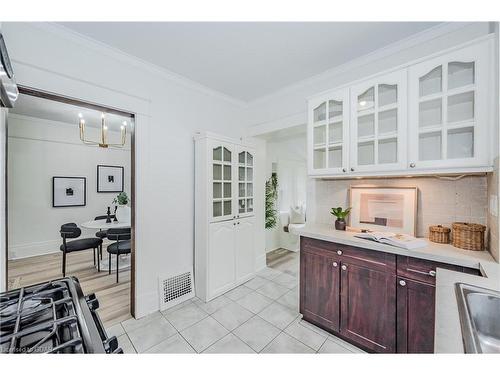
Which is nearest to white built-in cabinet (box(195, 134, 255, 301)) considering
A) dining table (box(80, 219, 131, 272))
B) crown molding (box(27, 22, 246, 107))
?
crown molding (box(27, 22, 246, 107))

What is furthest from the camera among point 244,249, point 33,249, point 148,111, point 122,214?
point 33,249

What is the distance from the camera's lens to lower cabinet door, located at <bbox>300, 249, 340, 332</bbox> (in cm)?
179

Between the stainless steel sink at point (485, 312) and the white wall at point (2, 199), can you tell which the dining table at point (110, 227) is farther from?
the stainless steel sink at point (485, 312)

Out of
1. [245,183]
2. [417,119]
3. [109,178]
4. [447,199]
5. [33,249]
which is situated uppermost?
[417,119]

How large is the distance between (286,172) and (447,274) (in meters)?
3.85

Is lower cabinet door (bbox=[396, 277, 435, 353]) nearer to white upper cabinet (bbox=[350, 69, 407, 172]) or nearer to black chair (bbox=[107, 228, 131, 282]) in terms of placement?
white upper cabinet (bbox=[350, 69, 407, 172])

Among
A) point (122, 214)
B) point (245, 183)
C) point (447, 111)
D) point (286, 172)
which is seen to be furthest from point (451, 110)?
point (122, 214)

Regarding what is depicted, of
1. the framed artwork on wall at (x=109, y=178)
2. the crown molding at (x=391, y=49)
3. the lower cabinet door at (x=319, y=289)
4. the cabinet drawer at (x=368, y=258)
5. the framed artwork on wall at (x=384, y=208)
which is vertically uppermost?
the crown molding at (x=391, y=49)

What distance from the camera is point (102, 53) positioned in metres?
1.90

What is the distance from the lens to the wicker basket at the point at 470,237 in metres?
1.39

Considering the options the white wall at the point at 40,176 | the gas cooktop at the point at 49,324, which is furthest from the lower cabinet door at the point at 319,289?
the white wall at the point at 40,176

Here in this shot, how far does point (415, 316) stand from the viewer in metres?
1.39

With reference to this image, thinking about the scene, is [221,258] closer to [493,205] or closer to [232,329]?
[232,329]

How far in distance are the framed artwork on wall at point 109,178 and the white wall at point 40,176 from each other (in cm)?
13
